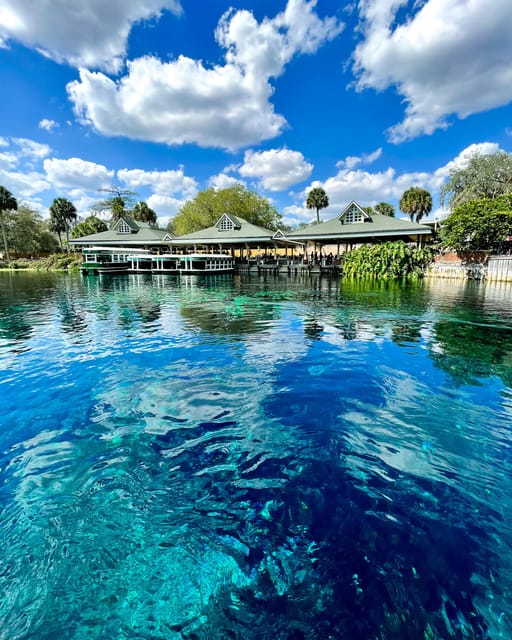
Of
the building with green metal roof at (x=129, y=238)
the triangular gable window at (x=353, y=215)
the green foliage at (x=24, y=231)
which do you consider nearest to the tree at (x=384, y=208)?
the triangular gable window at (x=353, y=215)

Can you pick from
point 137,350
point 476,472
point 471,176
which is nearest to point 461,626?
point 476,472

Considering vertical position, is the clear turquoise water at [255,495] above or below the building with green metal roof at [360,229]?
below

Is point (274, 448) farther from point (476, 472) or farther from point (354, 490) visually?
point (476, 472)

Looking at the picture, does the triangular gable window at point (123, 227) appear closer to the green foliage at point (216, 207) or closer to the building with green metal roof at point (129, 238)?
the building with green metal roof at point (129, 238)

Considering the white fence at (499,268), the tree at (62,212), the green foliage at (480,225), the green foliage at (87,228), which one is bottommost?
the white fence at (499,268)

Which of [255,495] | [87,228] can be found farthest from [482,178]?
[87,228]

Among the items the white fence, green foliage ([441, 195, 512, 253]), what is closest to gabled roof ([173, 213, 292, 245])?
green foliage ([441, 195, 512, 253])

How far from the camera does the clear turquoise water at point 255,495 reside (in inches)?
84.4

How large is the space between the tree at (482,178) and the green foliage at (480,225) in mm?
9273

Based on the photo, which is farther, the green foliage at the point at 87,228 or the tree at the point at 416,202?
the green foliage at the point at 87,228

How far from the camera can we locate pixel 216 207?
5028 cm

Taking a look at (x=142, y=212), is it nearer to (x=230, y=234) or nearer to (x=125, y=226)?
(x=125, y=226)

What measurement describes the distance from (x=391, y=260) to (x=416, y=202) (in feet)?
84.2

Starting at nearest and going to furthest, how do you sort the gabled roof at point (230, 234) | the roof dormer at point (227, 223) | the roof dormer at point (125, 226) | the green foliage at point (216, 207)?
the gabled roof at point (230, 234), the roof dormer at point (227, 223), the roof dormer at point (125, 226), the green foliage at point (216, 207)
